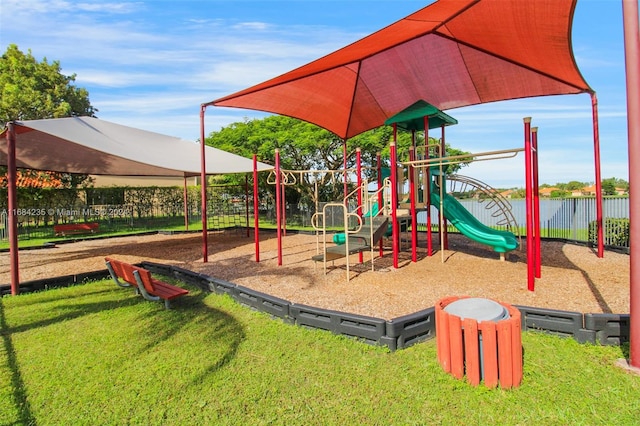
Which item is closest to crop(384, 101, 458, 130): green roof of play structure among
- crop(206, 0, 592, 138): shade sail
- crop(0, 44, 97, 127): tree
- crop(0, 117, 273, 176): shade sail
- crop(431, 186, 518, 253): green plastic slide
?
crop(206, 0, 592, 138): shade sail

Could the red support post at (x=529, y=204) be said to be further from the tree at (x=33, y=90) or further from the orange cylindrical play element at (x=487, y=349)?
the tree at (x=33, y=90)

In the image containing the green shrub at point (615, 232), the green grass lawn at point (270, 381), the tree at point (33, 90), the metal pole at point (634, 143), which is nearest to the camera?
the green grass lawn at point (270, 381)

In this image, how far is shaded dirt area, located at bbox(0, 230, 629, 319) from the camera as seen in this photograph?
15.8 feet

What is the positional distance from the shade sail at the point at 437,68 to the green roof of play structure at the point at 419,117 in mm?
707

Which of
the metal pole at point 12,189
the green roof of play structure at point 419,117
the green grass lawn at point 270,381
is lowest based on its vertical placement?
the green grass lawn at point 270,381

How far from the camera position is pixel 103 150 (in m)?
7.11

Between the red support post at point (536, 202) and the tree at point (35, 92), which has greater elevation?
the tree at point (35, 92)

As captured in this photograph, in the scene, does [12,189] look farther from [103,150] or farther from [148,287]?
[148,287]

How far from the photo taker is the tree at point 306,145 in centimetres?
1859

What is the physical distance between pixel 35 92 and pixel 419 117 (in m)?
18.3

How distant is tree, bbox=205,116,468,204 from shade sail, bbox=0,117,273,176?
6677 millimetres

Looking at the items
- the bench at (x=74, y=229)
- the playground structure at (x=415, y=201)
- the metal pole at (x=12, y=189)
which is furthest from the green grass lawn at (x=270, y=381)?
the bench at (x=74, y=229)

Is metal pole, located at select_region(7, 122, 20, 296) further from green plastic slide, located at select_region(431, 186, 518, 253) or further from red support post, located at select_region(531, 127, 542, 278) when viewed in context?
red support post, located at select_region(531, 127, 542, 278)

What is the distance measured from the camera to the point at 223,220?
821 inches
